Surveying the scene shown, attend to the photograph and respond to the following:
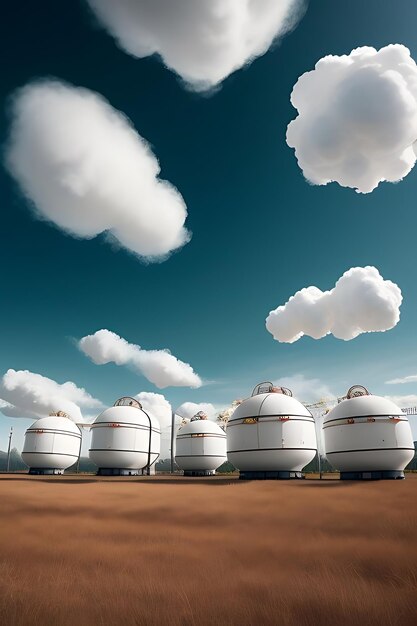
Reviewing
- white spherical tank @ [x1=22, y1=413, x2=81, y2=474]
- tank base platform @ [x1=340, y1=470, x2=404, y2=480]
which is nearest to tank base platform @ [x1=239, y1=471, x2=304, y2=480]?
tank base platform @ [x1=340, y1=470, x2=404, y2=480]

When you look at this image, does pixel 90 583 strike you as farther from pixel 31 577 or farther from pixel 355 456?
pixel 355 456

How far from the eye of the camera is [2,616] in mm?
4020

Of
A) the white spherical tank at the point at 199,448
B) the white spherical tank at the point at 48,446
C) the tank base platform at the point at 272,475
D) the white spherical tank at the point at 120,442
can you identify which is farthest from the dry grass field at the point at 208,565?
the white spherical tank at the point at 48,446

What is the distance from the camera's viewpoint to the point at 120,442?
2666 centimetres

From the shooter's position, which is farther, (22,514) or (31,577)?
(22,514)

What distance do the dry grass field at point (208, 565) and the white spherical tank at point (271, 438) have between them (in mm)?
11233

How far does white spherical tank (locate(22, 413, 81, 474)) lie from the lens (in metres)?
32.5

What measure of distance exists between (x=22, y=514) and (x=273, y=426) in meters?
14.6

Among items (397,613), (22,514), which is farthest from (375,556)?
(22,514)

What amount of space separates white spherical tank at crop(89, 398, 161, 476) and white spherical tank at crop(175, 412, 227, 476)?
541 cm

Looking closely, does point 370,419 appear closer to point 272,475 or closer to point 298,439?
point 298,439

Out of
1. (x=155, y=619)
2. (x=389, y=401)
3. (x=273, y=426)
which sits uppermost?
(x=389, y=401)

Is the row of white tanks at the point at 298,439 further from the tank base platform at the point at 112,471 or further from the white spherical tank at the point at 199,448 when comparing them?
the white spherical tank at the point at 199,448

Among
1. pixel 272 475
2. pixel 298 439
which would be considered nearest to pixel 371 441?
pixel 298 439
